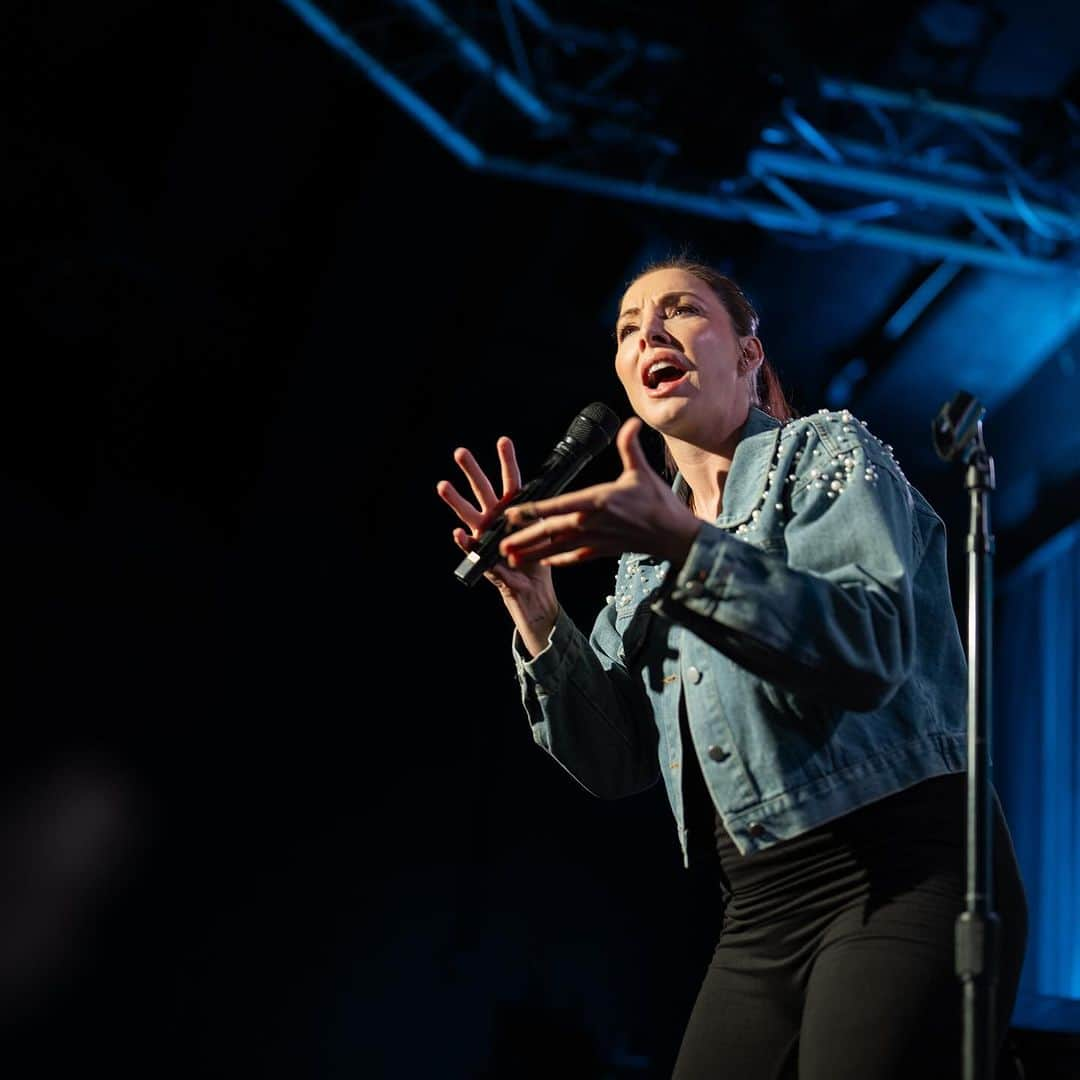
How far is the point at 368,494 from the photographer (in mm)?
6129

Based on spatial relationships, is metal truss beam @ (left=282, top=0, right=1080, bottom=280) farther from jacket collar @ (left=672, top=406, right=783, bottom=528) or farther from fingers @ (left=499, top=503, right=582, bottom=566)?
fingers @ (left=499, top=503, right=582, bottom=566)

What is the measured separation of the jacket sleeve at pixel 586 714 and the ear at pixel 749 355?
0.46 m

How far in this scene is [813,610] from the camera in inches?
51.0

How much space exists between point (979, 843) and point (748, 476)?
0.55m

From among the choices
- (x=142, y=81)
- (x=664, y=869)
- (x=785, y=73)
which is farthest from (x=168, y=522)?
(x=785, y=73)

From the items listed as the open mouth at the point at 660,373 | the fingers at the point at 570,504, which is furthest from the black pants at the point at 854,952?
the open mouth at the point at 660,373

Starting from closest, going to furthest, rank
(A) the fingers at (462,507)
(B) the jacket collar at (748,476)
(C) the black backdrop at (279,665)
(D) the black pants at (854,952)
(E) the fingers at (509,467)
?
(D) the black pants at (854,952)
(B) the jacket collar at (748,476)
(A) the fingers at (462,507)
(E) the fingers at (509,467)
(C) the black backdrop at (279,665)

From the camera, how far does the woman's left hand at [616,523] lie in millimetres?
1253

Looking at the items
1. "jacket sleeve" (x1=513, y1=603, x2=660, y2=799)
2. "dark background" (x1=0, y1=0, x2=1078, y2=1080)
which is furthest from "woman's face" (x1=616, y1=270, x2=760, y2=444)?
"dark background" (x1=0, y1=0, x2=1078, y2=1080)

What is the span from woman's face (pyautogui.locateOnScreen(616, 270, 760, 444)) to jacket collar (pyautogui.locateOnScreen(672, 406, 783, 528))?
0.25 ft

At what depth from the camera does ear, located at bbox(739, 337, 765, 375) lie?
1920mm

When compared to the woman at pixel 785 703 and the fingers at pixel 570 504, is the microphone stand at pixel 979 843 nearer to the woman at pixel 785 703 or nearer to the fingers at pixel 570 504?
the woman at pixel 785 703

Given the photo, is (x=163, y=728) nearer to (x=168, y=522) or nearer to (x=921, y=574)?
(x=168, y=522)

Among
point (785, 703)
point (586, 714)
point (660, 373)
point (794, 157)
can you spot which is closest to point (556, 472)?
point (660, 373)
